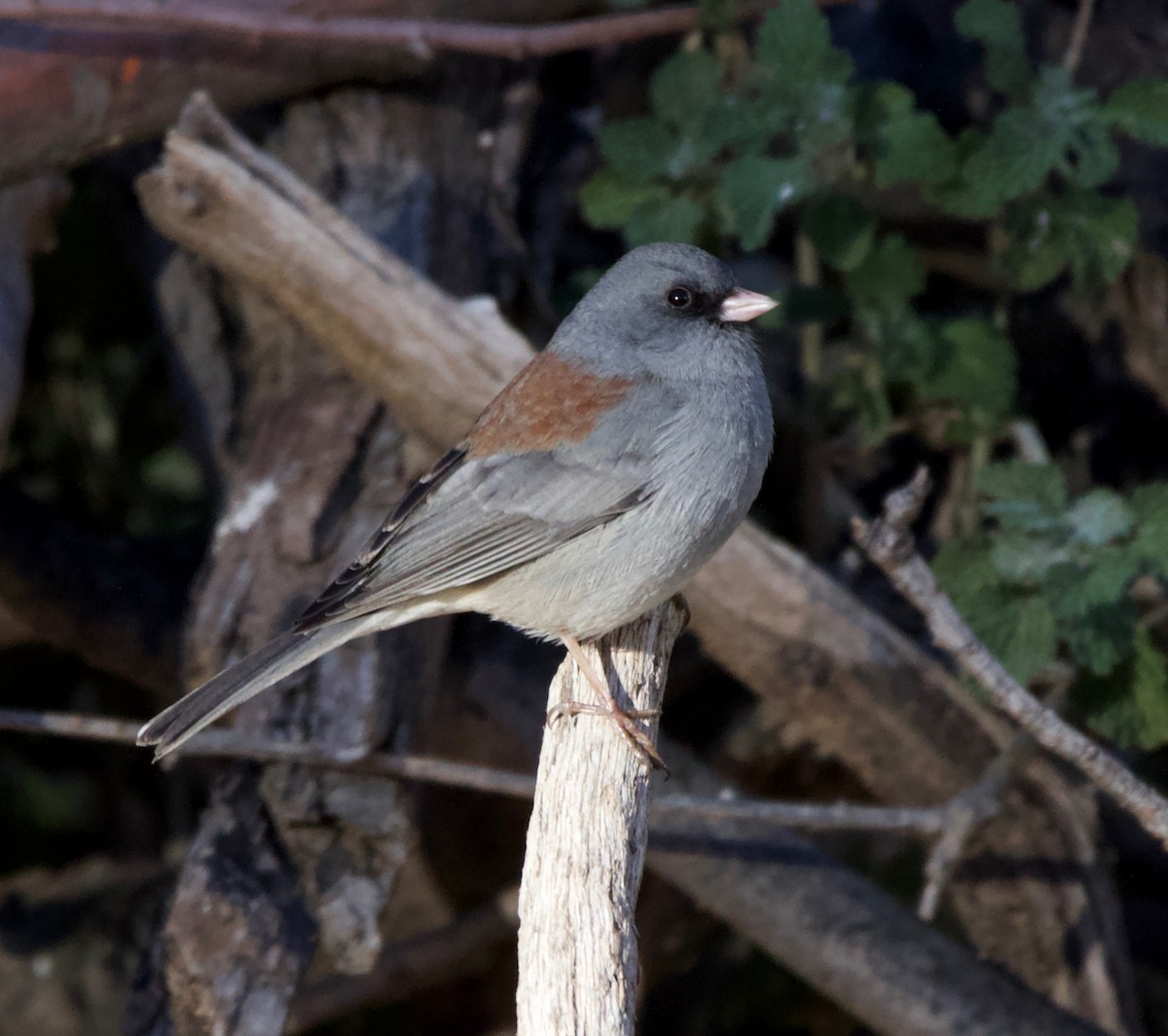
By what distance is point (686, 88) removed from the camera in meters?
3.40

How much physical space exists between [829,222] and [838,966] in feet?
5.83

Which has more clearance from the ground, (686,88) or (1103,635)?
(686,88)

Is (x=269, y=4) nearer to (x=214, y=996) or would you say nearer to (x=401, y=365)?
(x=401, y=365)

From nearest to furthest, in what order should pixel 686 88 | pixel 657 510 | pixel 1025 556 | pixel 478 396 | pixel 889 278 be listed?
pixel 657 510 < pixel 1025 556 < pixel 478 396 < pixel 686 88 < pixel 889 278

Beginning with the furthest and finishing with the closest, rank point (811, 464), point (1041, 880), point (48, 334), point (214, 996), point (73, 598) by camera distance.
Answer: point (48, 334) → point (811, 464) → point (73, 598) → point (1041, 880) → point (214, 996)

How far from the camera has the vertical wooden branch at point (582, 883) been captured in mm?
1829

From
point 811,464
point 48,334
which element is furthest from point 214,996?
point 48,334

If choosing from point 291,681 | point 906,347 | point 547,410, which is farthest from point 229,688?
point 906,347

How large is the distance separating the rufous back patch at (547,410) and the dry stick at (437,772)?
2.12 ft

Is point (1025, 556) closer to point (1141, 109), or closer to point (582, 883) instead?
point (1141, 109)

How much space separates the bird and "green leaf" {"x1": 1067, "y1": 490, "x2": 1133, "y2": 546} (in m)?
0.79

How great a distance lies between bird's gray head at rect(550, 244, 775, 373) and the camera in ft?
8.96

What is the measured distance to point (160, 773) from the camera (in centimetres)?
447

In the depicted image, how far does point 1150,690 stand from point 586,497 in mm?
1383
